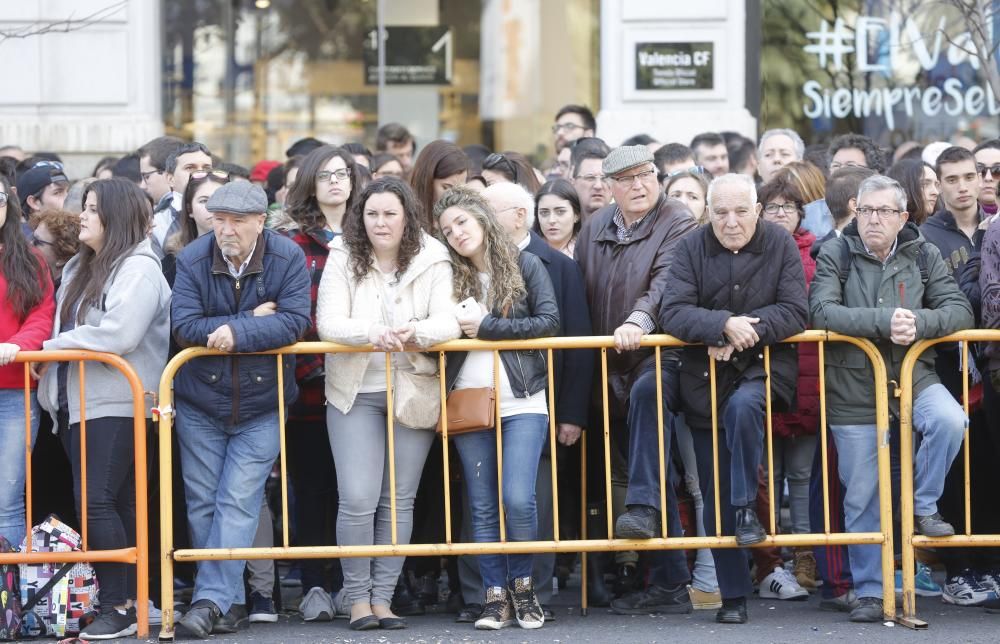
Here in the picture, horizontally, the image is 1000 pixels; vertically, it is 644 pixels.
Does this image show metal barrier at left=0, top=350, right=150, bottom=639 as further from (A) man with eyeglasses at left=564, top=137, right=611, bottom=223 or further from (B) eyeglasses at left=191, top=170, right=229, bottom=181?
(A) man with eyeglasses at left=564, top=137, right=611, bottom=223

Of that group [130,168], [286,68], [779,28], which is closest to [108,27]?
[286,68]

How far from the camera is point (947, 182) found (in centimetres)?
854

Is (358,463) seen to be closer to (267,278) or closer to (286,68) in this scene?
(267,278)

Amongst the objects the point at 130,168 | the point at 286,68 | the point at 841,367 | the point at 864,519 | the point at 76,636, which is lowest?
the point at 76,636

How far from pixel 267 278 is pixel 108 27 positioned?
7009 millimetres

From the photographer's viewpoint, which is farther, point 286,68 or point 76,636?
point 286,68

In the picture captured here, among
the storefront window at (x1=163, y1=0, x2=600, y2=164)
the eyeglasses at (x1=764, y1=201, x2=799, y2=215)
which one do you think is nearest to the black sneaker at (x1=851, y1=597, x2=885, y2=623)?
the eyeglasses at (x1=764, y1=201, x2=799, y2=215)

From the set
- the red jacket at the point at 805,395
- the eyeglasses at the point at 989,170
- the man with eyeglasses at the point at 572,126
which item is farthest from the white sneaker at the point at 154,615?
the eyeglasses at the point at 989,170

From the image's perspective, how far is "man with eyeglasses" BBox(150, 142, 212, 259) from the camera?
340 inches

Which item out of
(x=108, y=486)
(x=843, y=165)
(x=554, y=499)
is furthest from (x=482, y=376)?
(x=843, y=165)

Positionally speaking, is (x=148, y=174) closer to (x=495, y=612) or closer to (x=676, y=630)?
(x=495, y=612)

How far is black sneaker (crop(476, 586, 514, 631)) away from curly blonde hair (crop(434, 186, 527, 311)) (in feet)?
4.67

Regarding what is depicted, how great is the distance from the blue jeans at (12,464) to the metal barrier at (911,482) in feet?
14.4

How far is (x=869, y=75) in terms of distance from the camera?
14062mm
